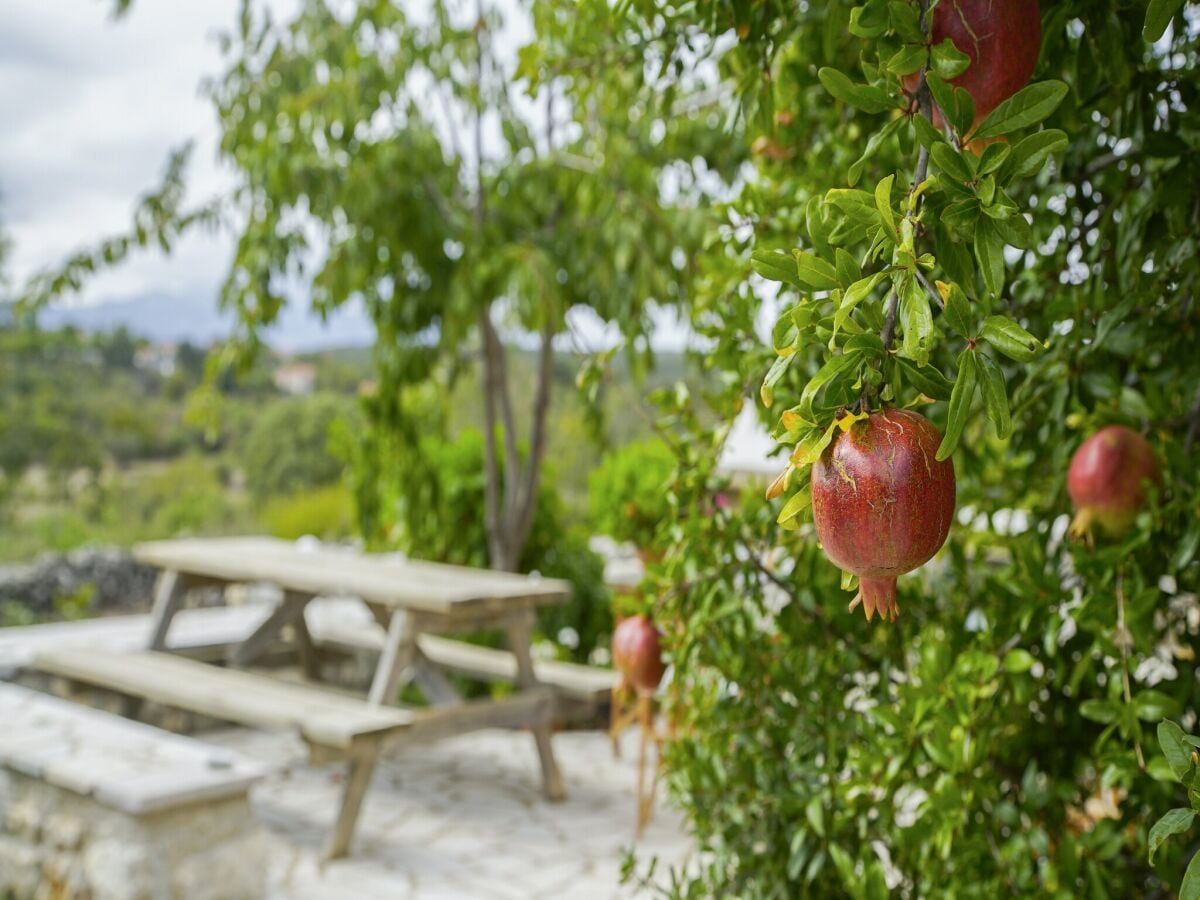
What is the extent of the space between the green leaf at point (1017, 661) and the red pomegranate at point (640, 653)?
461mm

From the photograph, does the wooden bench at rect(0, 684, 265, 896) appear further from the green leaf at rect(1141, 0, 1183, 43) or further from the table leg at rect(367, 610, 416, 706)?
the green leaf at rect(1141, 0, 1183, 43)

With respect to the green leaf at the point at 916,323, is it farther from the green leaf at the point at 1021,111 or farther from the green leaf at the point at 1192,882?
the green leaf at the point at 1192,882

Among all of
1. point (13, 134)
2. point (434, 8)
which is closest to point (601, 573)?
point (434, 8)

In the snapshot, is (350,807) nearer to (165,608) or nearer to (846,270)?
(165,608)

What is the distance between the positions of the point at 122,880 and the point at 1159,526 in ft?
7.70

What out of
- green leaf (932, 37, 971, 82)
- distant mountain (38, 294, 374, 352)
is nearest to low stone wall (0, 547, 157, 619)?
distant mountain (38, 294, 374, 352)

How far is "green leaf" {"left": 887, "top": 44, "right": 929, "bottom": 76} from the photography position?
2.20ft

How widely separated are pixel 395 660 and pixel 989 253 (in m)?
3.11

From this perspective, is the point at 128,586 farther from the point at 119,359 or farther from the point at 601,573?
the point at 119,359

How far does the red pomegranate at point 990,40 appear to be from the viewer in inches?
28.5

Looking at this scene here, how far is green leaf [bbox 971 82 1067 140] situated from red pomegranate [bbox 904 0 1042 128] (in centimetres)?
7

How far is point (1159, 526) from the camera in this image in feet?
3.79

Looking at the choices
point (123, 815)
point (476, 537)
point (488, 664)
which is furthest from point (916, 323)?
point (476, 537)

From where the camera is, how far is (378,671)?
386cm
